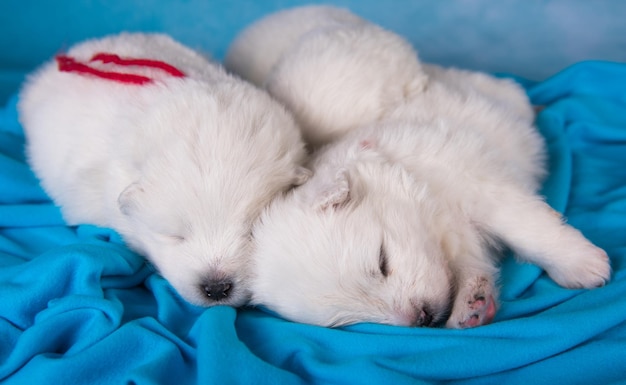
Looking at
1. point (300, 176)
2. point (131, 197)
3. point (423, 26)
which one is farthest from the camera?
point (423, 26)

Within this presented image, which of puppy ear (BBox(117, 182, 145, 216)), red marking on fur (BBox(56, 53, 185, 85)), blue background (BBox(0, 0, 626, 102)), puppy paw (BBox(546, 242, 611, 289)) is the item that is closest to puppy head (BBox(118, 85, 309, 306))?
puppy ear (BBox(117, 182, 145, 216))

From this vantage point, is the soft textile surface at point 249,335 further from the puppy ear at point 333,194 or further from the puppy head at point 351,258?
the puppy ear at point 333,194

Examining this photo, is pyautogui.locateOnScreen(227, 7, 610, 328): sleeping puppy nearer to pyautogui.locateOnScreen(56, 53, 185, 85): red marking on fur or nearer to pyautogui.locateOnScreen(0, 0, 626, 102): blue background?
pyautogui.locateOnScreen(56, 53, 185, 85): red marking on fur

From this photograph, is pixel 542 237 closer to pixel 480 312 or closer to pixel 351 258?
pixel 480 312

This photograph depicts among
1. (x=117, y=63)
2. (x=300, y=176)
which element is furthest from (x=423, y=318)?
(x=117, y=63)

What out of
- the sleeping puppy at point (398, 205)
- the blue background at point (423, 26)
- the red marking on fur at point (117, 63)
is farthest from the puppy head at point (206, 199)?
the blue background at point (423, 26)

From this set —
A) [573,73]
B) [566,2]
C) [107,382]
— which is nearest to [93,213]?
[107,382]

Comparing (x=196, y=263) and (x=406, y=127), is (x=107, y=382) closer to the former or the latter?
(x=196, y=263)
